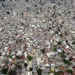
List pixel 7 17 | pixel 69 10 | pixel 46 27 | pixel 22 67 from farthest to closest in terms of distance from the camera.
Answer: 1. pixel 69 10
2. pixel 7 17
3. pixel 46 27
4. pixel 22 67

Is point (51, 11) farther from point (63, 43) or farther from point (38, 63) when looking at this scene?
point (38, 63)

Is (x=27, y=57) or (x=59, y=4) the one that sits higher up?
(x=59, y=4)

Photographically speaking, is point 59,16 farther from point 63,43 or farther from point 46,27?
point 63,43

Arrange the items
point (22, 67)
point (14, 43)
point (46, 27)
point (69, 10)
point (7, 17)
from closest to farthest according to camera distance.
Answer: point (22, 67) < point (14, 43) < point (46, 27) < point (7, 17) < point (69, 10)

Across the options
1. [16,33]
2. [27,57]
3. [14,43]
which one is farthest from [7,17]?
[27,57]

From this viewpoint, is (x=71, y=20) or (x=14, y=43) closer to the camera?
(x=14, y=43)

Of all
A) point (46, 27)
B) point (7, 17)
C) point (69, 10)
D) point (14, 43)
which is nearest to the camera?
point (14, 43)

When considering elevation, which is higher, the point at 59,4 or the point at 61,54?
the point at 59,4

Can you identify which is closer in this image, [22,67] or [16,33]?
[22,67]

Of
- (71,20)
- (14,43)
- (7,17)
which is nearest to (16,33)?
(14,43)
